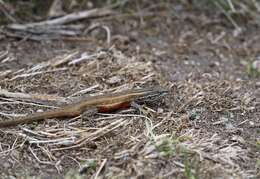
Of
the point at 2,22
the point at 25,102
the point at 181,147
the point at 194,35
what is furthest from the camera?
the point at 194,35

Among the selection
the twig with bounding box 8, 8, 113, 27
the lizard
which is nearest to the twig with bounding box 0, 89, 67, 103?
the lizard

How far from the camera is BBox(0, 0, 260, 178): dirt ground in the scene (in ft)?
12.9

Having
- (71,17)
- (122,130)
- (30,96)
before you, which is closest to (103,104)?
(122,130)

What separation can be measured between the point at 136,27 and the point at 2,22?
1661 millimetres

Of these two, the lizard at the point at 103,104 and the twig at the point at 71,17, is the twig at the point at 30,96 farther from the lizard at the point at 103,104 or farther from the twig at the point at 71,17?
the twig at the point at 71,17

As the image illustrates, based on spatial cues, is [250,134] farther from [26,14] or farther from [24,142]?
[26,14]

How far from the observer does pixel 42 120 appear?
446cm

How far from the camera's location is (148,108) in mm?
4723

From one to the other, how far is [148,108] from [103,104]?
415 millimetres

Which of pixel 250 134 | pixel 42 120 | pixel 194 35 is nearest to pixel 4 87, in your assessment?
pixel 42 120

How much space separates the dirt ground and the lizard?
63 millimetres

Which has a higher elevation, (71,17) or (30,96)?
(71,17)

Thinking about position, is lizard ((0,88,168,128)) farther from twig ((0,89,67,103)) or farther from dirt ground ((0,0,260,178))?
twig ((0,89,67,103))

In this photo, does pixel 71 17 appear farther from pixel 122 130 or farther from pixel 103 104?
pixel 122 130
